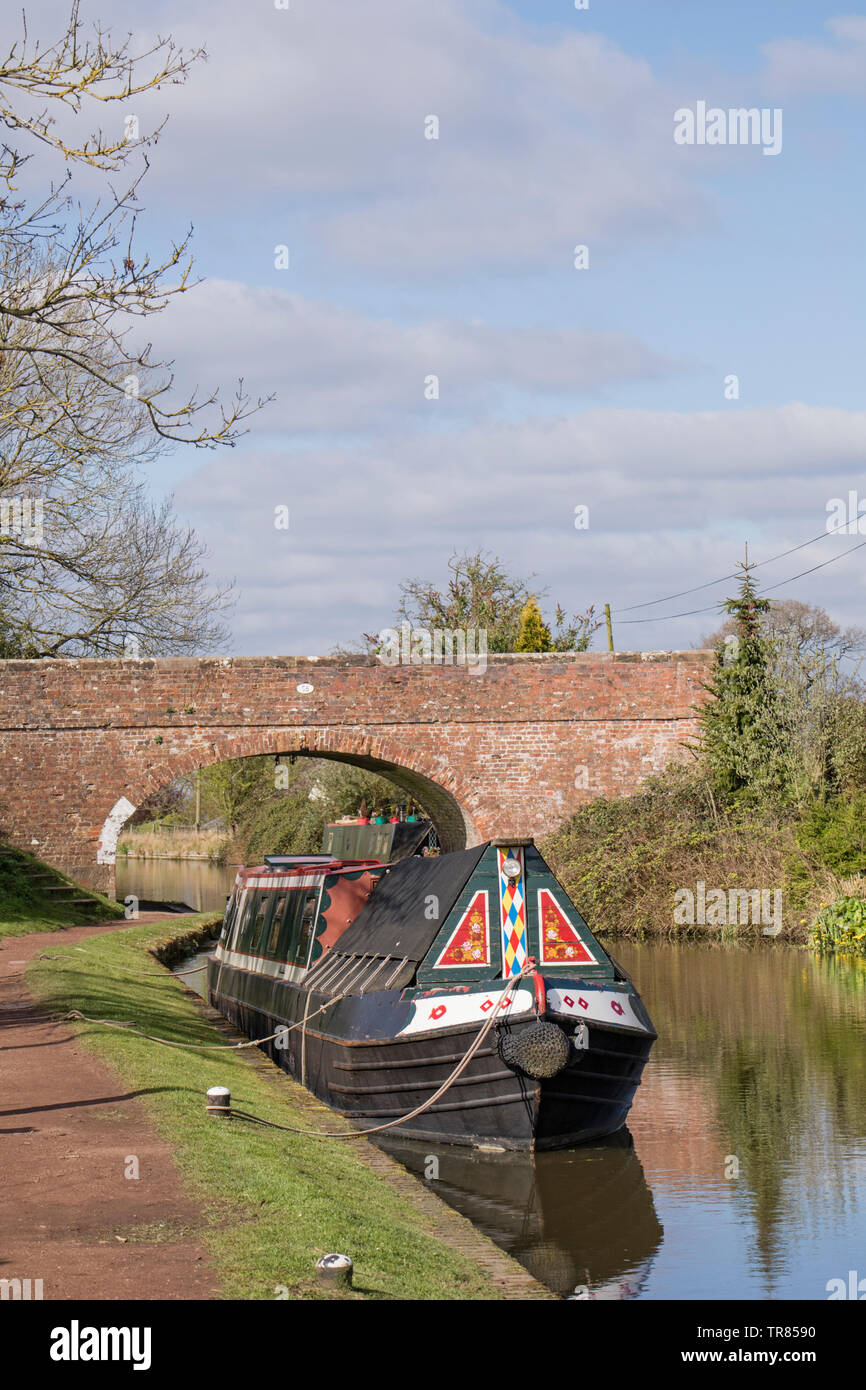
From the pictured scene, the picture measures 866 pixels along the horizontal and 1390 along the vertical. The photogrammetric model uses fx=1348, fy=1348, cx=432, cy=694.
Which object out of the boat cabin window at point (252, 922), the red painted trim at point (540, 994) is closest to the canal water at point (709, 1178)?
the red painted trim at point (540, 994)

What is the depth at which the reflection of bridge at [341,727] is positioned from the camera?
23906 mm

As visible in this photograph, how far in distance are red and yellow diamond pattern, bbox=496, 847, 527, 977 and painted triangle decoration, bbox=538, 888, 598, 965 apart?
27 centimetres

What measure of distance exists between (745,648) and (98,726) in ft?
37.1

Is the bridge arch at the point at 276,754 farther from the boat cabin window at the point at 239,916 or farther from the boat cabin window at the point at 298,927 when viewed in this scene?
the boat cabin window at the point at 298,927

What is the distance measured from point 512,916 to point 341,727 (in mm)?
14556

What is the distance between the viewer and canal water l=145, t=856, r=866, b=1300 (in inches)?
285

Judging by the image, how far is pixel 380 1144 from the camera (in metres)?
10.2

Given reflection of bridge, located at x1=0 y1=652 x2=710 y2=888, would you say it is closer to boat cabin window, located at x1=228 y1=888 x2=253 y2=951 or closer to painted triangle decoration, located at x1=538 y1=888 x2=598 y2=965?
boat cabin window, located at x1=228 y1=888 x2=253 y2=951

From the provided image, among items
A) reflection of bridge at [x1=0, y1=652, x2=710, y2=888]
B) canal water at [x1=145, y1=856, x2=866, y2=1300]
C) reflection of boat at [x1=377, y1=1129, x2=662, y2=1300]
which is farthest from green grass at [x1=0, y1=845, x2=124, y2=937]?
reflection of boat at [x1=377, y1=1129, x2=662, y2=1300]

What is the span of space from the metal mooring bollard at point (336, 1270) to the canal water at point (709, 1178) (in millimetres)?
2248
